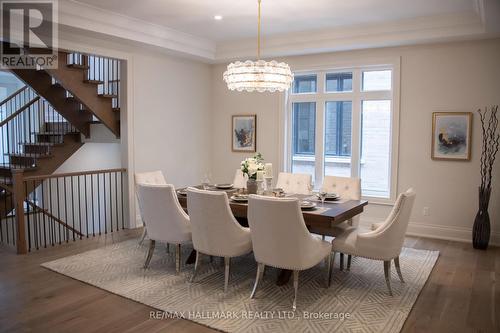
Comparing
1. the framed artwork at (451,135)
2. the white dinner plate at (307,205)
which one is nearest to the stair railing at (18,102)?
the white dinner plate at (307,205)

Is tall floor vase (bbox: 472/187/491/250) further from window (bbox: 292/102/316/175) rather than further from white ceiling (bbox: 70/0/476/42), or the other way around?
window (bbox: 292/102/316/175)

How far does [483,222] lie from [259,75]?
10.8 ft

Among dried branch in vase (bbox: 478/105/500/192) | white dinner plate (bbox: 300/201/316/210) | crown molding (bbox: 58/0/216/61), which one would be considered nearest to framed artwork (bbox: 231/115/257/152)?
crown molding (bbox: 58/0/216/61)

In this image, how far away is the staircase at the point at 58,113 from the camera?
5.84 m

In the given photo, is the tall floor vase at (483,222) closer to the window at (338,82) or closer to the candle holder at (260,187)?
the window at (338,82)

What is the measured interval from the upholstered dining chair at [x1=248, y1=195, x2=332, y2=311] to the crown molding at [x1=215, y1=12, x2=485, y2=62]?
3.32 meters

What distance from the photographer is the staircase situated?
5.84 metres

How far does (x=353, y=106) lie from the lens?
6.10 m

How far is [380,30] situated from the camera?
5.34 metres

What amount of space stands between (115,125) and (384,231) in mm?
4507

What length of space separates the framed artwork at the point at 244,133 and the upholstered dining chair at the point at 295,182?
195 centimetres

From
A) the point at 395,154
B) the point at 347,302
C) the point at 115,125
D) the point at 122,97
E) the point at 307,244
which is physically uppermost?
the point at 122,97

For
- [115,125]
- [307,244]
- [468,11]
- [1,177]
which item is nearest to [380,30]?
[468,11]

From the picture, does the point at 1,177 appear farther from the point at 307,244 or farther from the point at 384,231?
the point at 384,231
